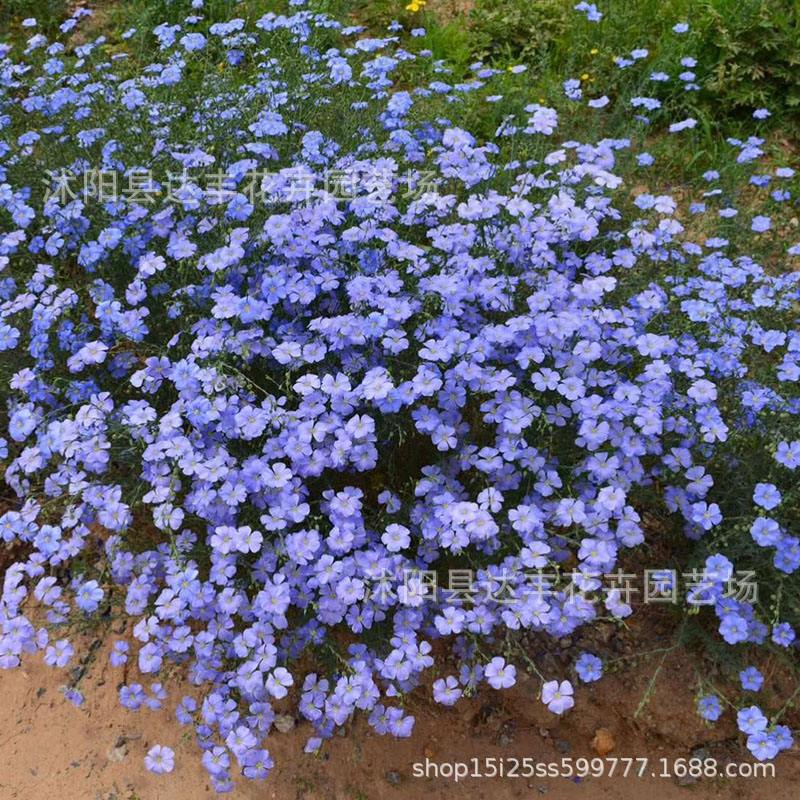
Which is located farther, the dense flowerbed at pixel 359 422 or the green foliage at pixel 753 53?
the green foliage at pixel 753 53

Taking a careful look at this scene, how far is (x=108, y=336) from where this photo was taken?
10.0 ft

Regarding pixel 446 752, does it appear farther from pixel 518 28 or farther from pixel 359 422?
pixel 518 28

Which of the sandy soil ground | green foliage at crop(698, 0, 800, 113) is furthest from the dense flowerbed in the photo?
green foliage at crop(698, 0, 800, 113)

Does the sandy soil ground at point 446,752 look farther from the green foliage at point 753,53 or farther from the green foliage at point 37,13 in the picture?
the green foliage at point 37,13

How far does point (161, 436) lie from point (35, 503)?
56cm

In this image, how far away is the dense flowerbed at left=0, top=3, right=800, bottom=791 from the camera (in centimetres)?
253

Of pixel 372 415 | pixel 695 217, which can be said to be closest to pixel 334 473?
pixel 372 415

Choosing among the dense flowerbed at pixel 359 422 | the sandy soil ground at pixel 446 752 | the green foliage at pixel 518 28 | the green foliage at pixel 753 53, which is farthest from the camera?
the green foliage at pixel 518 28

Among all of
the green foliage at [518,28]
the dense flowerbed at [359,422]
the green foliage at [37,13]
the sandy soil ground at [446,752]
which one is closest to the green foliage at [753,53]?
→ the green foliage at [518,28]

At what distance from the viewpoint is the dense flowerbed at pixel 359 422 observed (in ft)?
8.29

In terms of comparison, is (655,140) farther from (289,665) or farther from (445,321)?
(289,665)

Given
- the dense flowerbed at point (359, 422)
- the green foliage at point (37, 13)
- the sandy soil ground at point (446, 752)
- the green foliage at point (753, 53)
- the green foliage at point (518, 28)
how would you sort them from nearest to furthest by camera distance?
the dense flowerbed at point (359, 422) < the sandy soil ground at point (446, 752) < the green foliage at point (753, 53) < the green foliage at point (518, 28) < the green foliage at point (37, 13)

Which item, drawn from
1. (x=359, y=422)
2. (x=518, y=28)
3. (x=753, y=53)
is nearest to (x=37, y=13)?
(x=518, y=28)

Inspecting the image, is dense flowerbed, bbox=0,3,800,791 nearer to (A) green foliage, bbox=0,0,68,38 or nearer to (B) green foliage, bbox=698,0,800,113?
(B) green foliage, bbox=698,0,800,113
